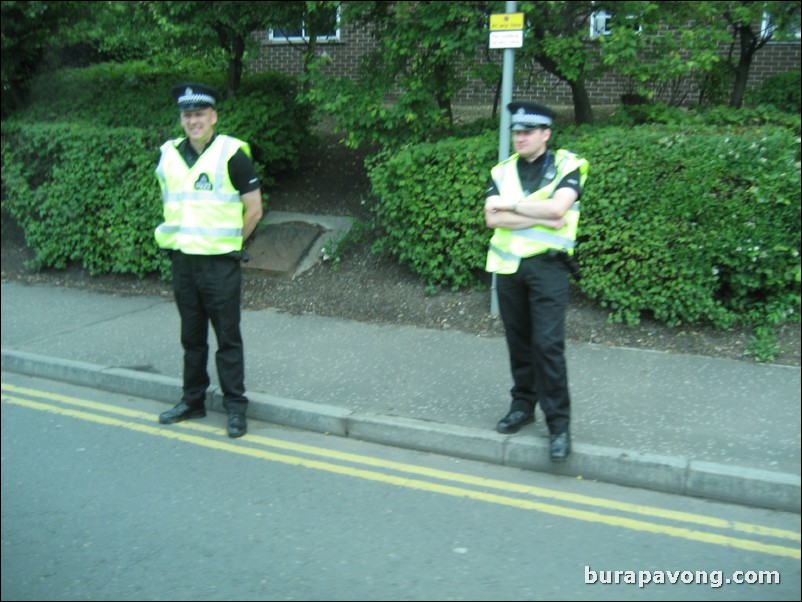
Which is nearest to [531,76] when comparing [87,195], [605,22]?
[605,22]

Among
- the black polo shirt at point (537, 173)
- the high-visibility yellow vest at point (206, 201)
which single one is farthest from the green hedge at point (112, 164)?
the black polo shirt at point (537, 173)

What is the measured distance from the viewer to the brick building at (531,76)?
9.97 metres

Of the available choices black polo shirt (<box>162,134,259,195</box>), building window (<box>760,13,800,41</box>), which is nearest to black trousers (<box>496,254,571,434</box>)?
black polo shirt (<box>162,134,259,195</box>)

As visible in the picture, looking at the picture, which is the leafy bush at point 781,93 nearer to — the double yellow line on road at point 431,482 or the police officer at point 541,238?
the police officer at point 541,238

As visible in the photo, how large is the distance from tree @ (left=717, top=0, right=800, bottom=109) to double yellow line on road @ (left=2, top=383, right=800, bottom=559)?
18.5 ft

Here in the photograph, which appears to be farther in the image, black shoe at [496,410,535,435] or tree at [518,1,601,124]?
tree at [518,1,601,124]

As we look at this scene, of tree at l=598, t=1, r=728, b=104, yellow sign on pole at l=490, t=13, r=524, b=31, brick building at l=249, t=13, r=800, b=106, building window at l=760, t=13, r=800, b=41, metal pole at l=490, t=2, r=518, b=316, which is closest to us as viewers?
yellow sign on pole at l=490, t=13, r=524, b=31

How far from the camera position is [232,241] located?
5.49m

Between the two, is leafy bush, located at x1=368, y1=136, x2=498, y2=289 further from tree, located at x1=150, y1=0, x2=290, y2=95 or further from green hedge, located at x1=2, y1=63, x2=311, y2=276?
tree, located at x1=150, y1=0, x2=290, y2=95

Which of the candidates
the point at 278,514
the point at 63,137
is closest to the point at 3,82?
the point at 63,137

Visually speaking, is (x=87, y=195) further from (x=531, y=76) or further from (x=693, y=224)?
(x=693, y=224)

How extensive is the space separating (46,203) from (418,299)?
5065mm

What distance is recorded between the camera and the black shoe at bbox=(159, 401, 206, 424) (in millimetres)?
5988

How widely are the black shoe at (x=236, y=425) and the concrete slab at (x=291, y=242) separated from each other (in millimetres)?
3699
